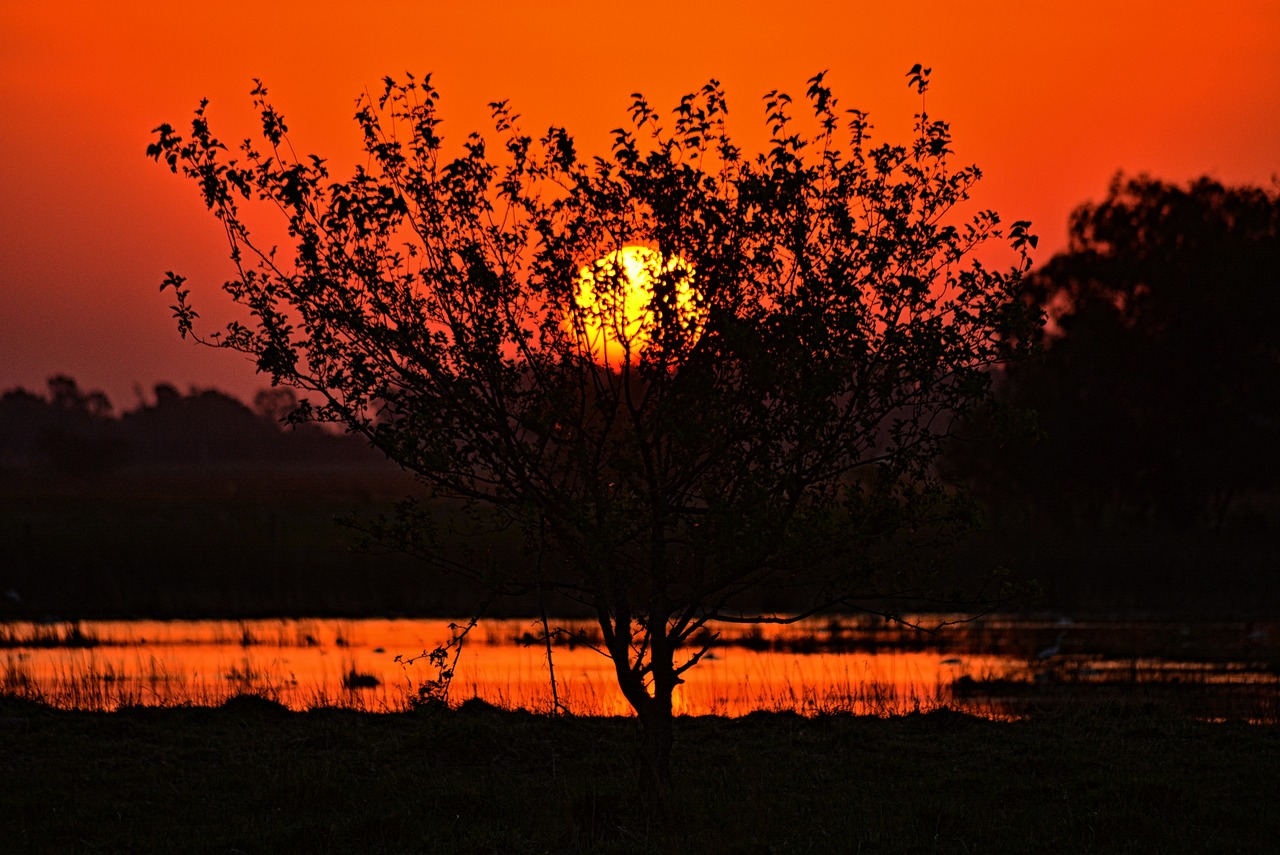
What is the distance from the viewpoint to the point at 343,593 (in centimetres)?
4116

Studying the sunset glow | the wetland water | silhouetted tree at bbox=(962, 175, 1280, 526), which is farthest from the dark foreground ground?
silhouetted tree at bbox=(962, 175, 1280, 526)

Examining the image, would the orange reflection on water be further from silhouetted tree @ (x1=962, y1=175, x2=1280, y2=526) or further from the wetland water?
silhouetted tree @ (x1=962, y1=175, x2=1280, y2=526)

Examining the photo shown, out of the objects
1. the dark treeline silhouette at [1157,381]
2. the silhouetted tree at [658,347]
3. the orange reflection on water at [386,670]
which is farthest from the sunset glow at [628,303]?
the dark treeline silhouette at [1157,381]

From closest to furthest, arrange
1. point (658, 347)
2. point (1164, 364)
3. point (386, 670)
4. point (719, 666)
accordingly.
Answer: point (658, 347) < point (386, 670) < point (719, 666) < point (1164, 364)

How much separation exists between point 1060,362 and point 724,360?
151ft

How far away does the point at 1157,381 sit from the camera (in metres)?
54.7

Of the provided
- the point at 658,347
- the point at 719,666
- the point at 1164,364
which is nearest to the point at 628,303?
the point at 658,347

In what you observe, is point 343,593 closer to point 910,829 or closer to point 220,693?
point 220,693

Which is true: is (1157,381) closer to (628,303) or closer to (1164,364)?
(1164,364)

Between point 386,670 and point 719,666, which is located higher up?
point 386,670

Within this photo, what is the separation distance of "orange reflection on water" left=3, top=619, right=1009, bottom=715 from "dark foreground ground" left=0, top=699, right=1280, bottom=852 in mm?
2352

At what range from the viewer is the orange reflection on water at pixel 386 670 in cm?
2248

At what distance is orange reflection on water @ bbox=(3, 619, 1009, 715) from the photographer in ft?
73.8

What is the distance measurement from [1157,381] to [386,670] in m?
38.3
